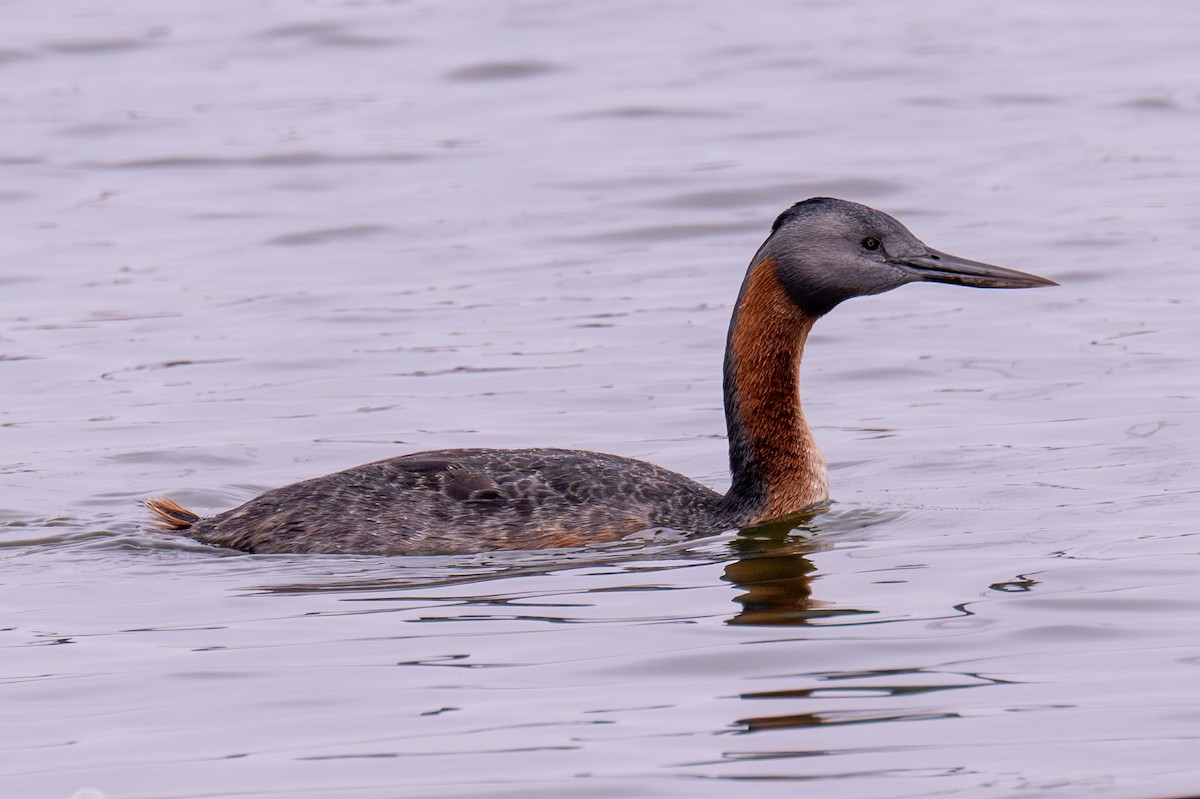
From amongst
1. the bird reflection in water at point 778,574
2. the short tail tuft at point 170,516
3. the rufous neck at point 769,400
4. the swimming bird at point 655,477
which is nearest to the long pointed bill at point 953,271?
the swimming bird at point 655,477

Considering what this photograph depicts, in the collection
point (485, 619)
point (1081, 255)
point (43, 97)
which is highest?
point (43, 97)

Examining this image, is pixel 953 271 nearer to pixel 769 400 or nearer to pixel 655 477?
pixel 769 400

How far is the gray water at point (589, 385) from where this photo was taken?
681 centimetres

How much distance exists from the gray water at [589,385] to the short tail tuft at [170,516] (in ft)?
0.55

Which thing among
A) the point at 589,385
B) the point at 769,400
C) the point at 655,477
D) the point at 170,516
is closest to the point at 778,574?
the point at 655,477

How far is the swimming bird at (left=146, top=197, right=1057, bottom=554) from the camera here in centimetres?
934

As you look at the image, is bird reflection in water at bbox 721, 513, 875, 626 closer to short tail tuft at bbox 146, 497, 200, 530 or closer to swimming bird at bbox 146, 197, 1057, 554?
swimming bird at bbox 146, 197, 1057, 554

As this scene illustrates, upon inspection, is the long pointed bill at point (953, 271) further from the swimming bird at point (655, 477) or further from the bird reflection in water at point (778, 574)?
the bird reflection in water at point (778, 574)

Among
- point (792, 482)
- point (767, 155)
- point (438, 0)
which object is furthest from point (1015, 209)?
point (438, 0)

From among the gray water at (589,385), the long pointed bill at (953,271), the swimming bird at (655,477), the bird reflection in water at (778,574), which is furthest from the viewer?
the long pointed bill at (953,271)

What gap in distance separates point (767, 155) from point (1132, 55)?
17.4 feet

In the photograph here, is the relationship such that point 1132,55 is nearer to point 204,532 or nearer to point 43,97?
point 43,97

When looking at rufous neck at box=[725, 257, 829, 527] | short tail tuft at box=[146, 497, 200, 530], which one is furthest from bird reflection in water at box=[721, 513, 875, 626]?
short tail tuft at box=[146, 497, 200, 530]

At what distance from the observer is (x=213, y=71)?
912 inches
